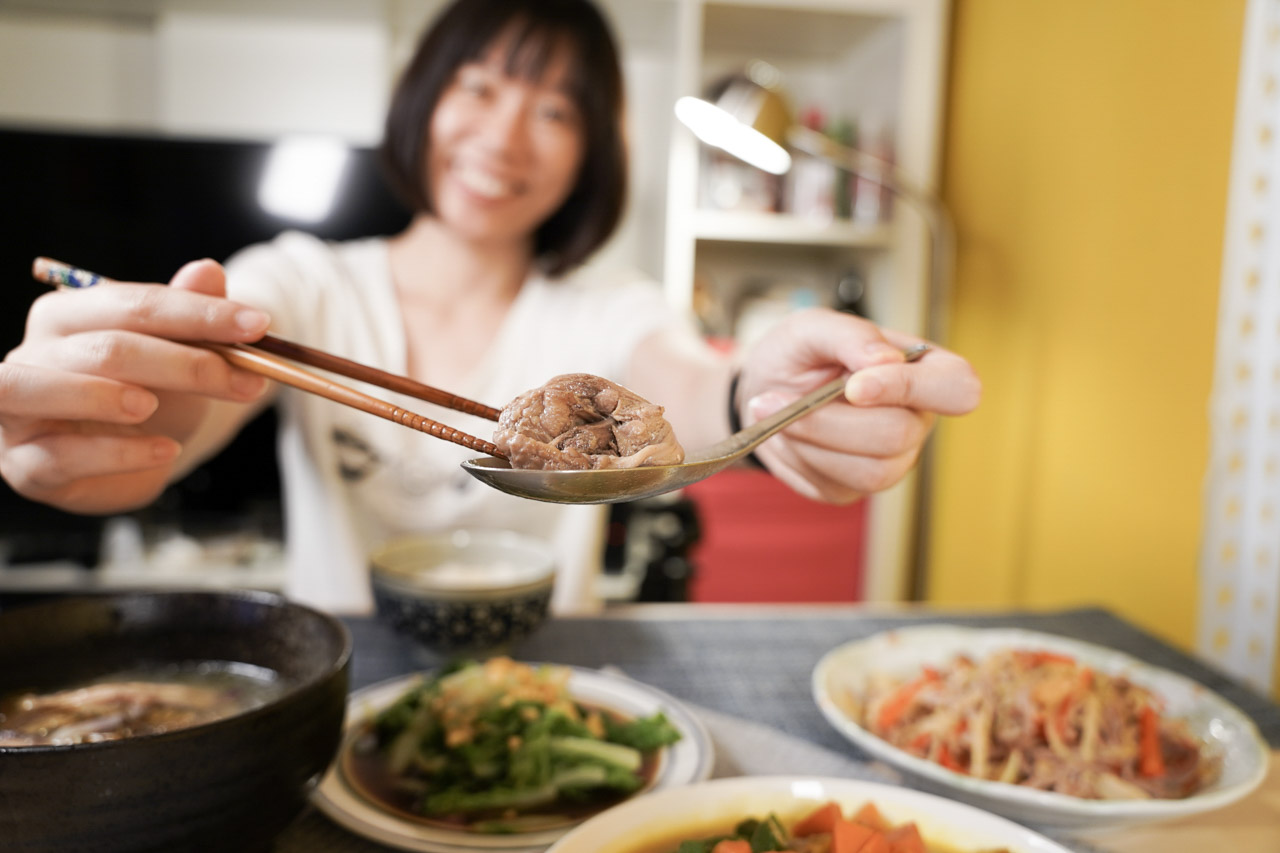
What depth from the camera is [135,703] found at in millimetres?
629

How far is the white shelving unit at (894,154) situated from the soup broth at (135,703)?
7.05 ft

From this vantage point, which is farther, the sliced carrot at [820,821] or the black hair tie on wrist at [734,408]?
the black hair tie on wrist at [734,408]

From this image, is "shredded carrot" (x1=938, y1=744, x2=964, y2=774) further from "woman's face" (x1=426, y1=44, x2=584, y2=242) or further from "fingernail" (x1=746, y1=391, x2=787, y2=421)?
"woman's face" (x1=426, y1=44, x2=584, y2=242)

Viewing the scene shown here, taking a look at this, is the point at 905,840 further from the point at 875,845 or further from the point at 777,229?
the point at 777,229

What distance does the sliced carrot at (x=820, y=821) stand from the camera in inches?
23.0

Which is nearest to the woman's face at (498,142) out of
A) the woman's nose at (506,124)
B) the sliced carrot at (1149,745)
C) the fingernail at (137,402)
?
the woman's nose at (506,124)

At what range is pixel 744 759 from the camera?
0.77 metres

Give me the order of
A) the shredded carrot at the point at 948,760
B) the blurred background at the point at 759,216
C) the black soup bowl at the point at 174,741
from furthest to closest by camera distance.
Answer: the blurred background at the point at 759,216 → the shredded carrot at the point at 948,760 → the black soup bowl at the point at 174,741

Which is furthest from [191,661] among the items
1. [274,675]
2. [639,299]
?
[639,299]

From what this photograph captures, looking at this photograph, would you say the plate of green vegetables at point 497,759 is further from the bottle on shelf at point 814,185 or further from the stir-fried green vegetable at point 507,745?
the bottle on shelf at point 814,185

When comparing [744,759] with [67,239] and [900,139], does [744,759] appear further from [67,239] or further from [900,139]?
[67,239]

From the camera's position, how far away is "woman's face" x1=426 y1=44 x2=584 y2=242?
63.0 inches

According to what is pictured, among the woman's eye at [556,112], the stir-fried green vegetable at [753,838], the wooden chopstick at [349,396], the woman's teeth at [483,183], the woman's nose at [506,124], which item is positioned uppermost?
the woman's eye at [556,112]

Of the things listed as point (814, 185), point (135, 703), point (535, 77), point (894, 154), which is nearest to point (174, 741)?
point (135, 703)
